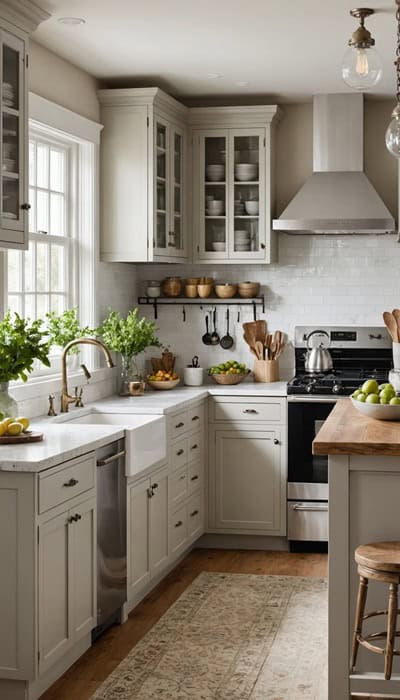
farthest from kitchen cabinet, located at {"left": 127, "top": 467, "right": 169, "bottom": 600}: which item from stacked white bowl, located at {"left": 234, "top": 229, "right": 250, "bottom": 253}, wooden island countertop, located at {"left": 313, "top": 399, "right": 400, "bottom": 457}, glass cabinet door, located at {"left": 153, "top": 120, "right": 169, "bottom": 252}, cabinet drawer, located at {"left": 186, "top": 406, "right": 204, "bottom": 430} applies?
stacked white bowl, located at {"left": 234, "top": 229, "right": 250, "bottom": 253}

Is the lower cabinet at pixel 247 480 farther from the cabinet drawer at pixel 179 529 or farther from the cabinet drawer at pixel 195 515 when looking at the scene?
the cabinet drawer at pixel 179 529

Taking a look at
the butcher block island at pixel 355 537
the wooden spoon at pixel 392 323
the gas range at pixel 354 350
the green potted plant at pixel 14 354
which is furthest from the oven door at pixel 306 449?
the butcher block island at pixel 355 537

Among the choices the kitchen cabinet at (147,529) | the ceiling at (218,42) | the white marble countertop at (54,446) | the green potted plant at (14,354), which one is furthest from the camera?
the kitchen cabinet at (147,529)

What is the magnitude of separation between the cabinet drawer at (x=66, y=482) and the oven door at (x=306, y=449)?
2158mm

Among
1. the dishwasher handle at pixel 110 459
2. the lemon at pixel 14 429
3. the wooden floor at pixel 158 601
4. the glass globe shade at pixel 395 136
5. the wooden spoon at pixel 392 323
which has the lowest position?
the wooden floor at pixel 158 601

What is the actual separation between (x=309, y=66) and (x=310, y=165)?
3.77 ft

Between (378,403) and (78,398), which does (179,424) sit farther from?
(378,403)

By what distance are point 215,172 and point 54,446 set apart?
3.14m

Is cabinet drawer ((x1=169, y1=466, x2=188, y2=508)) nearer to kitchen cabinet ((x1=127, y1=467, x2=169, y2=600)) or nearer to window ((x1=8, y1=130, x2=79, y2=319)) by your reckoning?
kitchen cabinet ((x1=127, y1=467, x2=169, y2=600))

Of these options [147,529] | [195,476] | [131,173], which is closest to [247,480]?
[195,476]

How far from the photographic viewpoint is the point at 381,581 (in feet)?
11.2

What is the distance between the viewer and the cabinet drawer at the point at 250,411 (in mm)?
6219

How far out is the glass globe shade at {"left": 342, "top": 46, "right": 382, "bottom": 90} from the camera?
3.54 metres

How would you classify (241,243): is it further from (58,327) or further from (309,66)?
(58,327)
